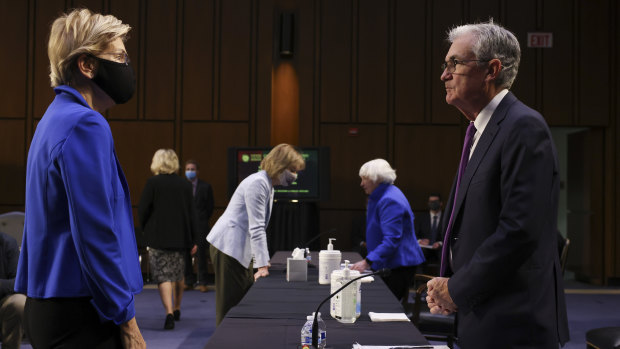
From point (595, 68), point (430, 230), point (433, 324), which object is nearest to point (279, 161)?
point (433, 324)

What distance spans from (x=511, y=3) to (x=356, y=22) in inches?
85.2

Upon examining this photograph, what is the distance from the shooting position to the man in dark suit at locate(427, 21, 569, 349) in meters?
1.35

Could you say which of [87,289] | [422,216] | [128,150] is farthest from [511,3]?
[87,289]

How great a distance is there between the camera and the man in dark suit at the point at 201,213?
702 centimetres

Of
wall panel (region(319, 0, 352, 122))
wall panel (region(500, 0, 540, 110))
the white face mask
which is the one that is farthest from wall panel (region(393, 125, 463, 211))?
the white face mask

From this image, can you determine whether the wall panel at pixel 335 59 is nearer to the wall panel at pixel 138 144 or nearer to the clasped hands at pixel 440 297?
the wall panel at pixel 138 144

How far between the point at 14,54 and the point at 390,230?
20.6 feet

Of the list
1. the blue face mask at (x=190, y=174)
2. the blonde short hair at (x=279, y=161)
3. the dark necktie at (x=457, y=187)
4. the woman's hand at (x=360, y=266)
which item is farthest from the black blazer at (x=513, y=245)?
the blue face mask at (x=190, y=174)

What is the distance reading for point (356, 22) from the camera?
26.4 feet

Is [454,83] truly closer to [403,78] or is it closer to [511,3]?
[403,78]

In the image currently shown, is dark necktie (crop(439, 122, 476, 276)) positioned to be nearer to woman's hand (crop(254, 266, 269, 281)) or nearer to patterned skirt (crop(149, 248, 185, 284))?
woman's hand (crop(254, 266, 269, 281))

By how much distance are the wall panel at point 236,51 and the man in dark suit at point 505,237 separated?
6607mm

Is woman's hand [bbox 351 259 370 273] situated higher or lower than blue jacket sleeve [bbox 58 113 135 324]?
lower

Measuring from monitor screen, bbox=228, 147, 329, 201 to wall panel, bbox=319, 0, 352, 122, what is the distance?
140 centimetres
